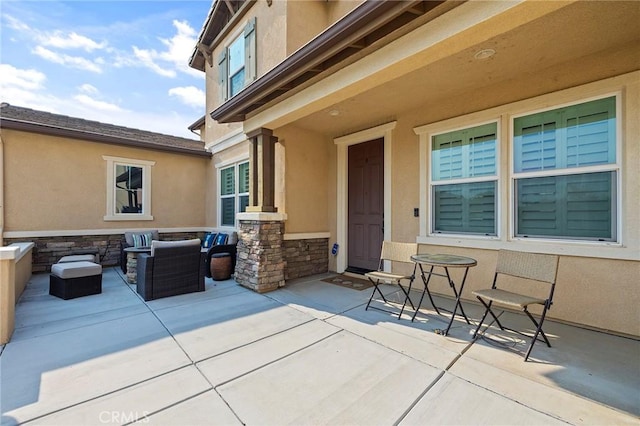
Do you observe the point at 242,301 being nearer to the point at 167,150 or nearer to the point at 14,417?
the point at 14,417

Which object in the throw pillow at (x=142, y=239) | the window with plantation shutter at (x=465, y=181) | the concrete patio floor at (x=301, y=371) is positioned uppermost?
the window with plantation shutter at (x=465, y=181)

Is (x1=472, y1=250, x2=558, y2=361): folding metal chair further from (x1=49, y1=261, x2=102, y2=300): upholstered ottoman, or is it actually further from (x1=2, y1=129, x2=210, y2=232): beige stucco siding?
(x1=2, y1=129, x2=210, y2=232): beige stucco siding

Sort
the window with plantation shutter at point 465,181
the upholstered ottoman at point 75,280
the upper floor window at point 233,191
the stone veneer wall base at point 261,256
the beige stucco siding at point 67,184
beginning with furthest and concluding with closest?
the upper floor window at point 233,191 < the beige stucco siding at point 67,184 < the stone veneer wall base at point 261,256 < the upholstered ottoman at point 75,280 < the window with plantation shutter at point 465,181

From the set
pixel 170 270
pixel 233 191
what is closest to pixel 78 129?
pixel 233 191

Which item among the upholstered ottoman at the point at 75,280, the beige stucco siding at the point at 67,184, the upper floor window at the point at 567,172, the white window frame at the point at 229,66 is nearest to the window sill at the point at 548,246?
the upper floor window at the point at 567,172

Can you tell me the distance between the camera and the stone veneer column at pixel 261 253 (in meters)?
4.72

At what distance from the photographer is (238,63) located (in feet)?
22.9

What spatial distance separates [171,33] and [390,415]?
9542 millimetres

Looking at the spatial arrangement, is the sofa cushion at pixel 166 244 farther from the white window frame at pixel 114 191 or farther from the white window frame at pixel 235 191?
the white window frame at pixel 114 191

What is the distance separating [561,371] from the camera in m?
2.31

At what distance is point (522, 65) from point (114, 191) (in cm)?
873

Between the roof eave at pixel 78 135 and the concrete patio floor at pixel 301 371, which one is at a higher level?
the roof eave at pixel 78 135

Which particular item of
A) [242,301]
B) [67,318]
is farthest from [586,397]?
[67,318]

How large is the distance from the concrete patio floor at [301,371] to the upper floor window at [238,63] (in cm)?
550
